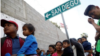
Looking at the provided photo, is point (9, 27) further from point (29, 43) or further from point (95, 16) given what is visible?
point (95, 16)

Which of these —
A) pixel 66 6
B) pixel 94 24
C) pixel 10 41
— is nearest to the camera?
pixel 94 24

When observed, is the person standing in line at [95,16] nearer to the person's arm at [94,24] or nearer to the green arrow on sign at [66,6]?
the person's arm at [94,24]

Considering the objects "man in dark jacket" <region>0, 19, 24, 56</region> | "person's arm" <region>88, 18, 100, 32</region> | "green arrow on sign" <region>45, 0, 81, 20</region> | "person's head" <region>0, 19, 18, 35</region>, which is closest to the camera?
"person's arm" <region>88, 18, 100, 32</region>

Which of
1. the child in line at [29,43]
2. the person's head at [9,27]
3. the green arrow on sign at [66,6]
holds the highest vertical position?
the green arrow on sign at [66,6]

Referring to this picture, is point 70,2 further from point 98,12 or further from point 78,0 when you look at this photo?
point 98,12

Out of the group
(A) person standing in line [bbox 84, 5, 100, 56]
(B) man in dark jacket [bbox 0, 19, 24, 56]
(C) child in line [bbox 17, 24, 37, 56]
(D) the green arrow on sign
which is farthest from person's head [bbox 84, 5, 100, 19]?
(D) the green arrow on sign

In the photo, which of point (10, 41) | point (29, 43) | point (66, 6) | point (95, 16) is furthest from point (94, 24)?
point (66, 6)

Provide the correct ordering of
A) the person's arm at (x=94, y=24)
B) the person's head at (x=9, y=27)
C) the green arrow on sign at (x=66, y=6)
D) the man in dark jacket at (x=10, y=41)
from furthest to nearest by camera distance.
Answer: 1. the green arrow on sign at (x=66, y=6)
2. the person's head at (x=9, y=27)
3. the man in dark jacket at (x=10, y=41)
4. the person's arm at (x=94, y=24)

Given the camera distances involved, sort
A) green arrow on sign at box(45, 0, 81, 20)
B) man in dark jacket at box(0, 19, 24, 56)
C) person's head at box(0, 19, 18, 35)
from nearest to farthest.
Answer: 1. man in dark jacket at box(0, 19, 24, 56)
2. person's head at box(0, 19, 18, 35)
3. green arrow on sign at box(45, 0, 81, 20)

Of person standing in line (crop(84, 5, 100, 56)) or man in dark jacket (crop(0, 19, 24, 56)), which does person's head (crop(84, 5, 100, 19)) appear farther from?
man in dark jacket (crop(0, 19, 24, 56))

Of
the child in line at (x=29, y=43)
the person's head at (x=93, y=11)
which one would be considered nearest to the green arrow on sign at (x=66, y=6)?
the child in line at (x=29, y=43)

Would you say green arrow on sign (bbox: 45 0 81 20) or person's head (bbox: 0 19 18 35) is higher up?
green arrow on sign (bbox: 45 0 81 20)

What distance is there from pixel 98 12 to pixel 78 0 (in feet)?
7.19

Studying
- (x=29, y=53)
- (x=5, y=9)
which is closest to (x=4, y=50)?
(x=29, y=53)
